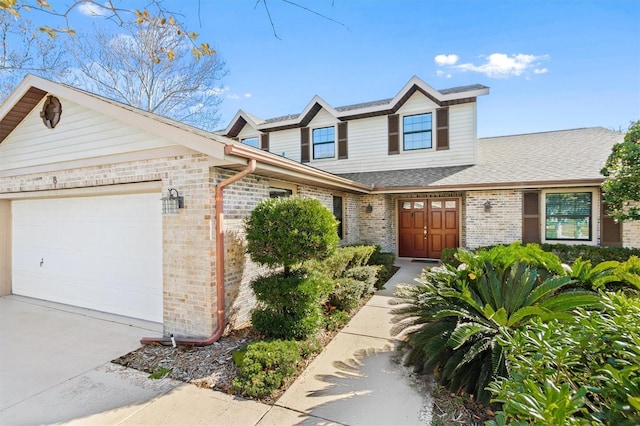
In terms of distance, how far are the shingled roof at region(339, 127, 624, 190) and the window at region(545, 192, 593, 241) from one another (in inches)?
31.7

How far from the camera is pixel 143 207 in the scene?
573 cm

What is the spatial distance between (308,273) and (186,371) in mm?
2232

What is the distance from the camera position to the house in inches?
197

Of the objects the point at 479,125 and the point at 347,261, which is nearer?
the point at 347,261

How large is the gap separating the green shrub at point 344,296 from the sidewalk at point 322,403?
1.86 metres

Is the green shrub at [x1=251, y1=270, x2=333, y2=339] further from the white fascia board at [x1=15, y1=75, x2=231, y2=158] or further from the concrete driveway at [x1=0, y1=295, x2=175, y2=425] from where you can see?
the white fascia board at [x1=15, y1=75, x2=231, y2=158]

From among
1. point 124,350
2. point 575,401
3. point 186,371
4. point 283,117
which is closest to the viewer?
point 575,401

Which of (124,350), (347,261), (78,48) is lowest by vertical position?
(124,350)

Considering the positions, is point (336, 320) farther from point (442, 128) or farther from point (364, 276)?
point (442, 128)

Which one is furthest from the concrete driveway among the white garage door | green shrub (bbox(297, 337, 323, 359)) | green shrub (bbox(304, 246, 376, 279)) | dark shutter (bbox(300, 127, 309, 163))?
dark shutter (bbox(300, 127, 309, 163))

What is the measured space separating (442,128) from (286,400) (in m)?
10.7

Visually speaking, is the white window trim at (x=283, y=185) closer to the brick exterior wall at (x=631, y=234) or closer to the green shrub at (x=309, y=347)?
the green shrub at (x=309, y=347)

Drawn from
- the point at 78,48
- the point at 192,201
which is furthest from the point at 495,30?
the point at 78,48

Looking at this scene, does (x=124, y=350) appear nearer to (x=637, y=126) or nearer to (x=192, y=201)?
(x=192, y=201)
